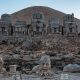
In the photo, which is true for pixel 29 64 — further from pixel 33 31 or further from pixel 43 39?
pixel 33 31

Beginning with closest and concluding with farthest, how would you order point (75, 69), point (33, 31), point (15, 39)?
1. point (75, 69)
2. point (15, 39)
3. point (33, 31)

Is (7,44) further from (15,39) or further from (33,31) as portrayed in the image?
(33,31)

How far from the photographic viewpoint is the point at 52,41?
1690 inches

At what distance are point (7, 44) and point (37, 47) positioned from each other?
3.76m

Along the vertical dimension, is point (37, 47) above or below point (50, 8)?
below

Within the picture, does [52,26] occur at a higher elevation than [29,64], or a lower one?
higher

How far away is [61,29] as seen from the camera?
51031mm

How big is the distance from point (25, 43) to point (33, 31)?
600cm

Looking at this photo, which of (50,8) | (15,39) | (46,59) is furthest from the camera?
(50,8)

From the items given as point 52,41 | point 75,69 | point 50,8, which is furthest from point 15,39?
point 50,8

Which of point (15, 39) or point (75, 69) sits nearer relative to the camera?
point (75, 69)

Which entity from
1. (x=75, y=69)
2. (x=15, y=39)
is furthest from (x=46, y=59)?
(x=15, y=39)

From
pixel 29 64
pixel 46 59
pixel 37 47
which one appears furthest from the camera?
pixel 37 47

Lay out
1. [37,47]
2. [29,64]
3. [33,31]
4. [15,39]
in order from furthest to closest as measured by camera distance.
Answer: [33,31], [15,39], [37,47], [29,64]
